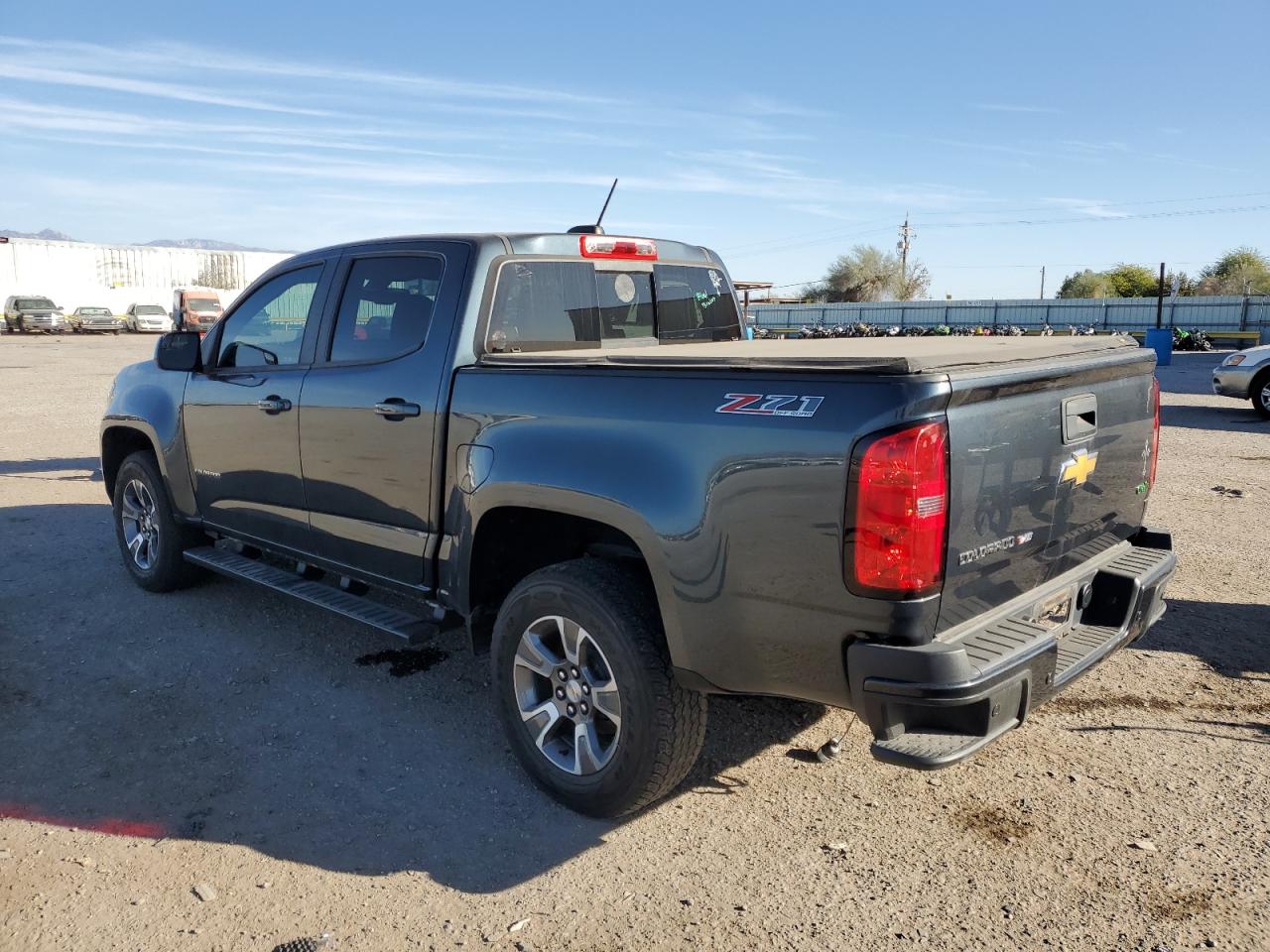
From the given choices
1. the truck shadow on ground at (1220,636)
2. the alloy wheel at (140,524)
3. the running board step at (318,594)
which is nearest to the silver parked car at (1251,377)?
the truck shadow on ground at (1220,636)

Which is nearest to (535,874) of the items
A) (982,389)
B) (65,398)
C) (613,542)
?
(613,542)

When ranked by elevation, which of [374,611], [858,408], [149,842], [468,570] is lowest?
[149,842]

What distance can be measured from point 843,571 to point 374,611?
2313mm

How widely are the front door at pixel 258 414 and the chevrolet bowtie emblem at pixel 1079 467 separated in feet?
10.4

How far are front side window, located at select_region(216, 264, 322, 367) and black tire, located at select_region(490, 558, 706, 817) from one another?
1999 millimetres

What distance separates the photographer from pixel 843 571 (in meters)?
2.60

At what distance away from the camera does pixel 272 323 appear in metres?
4.84

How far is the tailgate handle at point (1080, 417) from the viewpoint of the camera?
3.02m

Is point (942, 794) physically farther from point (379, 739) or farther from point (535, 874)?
point (379, 739)

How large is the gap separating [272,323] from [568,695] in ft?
8.56

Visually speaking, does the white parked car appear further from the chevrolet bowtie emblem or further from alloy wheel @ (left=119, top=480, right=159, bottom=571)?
the chevrolet bowtie emblem

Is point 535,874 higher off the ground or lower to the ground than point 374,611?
lower

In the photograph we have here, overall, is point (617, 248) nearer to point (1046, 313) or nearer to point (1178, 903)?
point (1178, 903)

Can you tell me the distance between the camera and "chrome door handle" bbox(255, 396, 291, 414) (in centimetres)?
449
